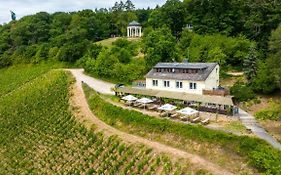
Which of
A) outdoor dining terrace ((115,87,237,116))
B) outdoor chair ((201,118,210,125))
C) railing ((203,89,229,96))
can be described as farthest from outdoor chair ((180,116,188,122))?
railing ((203,89,229,96))

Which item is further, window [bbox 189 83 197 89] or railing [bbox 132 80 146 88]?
railing [bbox 132 80 146 88]

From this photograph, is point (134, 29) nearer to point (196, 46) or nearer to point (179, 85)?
point (196, 46)

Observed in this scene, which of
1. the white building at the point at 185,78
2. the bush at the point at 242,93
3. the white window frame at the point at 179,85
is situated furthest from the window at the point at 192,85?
the bush at the point at 242,93

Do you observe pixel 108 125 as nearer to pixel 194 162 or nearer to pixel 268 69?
pixel 194 162

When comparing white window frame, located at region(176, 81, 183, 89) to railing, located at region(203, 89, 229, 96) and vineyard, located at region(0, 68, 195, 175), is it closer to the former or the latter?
railing, located at region(203, 89, 229, 96)

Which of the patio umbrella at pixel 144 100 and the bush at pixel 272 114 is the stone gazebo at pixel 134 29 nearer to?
the patio umbrella at pixel 144 100

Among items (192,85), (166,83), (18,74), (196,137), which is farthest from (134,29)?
(196,137)
